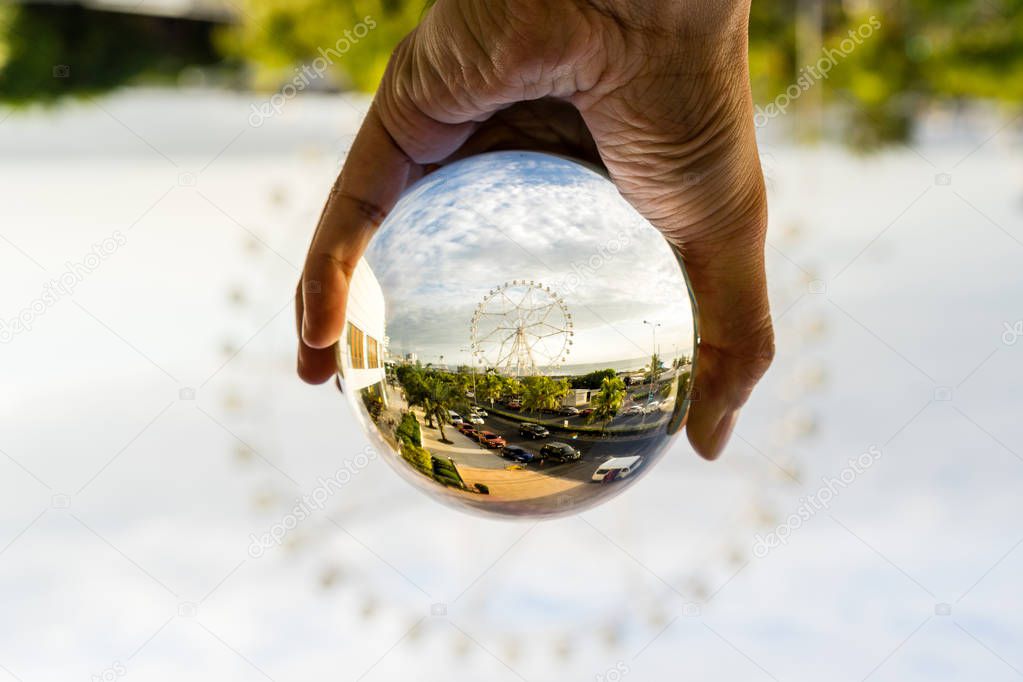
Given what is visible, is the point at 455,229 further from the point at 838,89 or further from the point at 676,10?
the point at 838,89

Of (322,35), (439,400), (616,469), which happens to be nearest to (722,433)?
(616,469)

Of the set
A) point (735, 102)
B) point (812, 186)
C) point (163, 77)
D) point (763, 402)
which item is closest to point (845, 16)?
point (812, 186)

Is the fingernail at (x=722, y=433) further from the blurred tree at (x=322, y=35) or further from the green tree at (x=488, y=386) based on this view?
the blurred tree at (x=322, y=35)

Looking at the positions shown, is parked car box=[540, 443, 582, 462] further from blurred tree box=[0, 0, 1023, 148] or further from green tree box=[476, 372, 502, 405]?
blurred tree box=[0, 0, 1023, 148]

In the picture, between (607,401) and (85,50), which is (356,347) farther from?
(85,50)

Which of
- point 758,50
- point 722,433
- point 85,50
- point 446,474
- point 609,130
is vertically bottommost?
point 758,50
